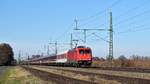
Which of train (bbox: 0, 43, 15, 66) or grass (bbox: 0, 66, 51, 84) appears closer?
grass (bbox: 0, 66, 51, 84)

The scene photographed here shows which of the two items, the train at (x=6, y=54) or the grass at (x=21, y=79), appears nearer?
the grass at (x=21, y=79)

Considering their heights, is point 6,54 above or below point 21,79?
above

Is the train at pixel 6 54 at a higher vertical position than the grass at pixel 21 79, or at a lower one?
higher

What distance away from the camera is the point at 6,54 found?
601ft

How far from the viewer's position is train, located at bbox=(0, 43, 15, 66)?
180 m

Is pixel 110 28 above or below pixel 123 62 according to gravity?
above

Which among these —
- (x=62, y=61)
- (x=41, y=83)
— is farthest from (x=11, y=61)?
(x=41, y=83)

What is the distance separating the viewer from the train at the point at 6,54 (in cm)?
18012

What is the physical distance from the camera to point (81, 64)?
208ft

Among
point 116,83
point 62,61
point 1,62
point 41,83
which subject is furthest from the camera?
point 1,62

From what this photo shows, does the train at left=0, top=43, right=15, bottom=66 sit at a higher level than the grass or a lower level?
higher

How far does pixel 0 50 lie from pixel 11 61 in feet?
30.9

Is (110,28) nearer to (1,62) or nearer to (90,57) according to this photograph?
(90,57)

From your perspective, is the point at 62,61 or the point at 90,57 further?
the point at 62,61
